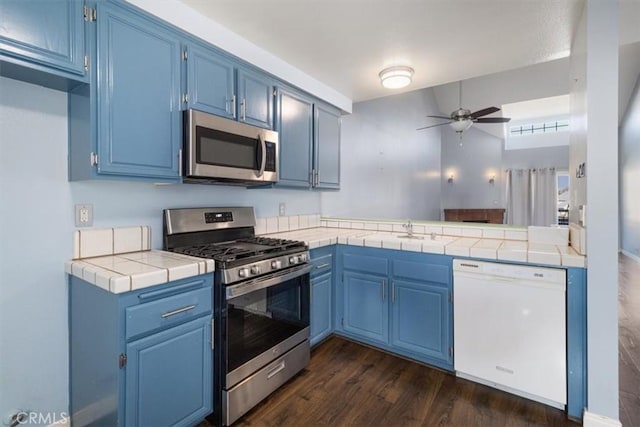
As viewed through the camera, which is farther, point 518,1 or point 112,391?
point 518,1

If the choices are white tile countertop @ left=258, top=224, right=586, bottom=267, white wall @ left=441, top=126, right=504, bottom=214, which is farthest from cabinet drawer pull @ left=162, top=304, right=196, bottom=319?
white wall @ left=441, top=126, right=504, bottom=214

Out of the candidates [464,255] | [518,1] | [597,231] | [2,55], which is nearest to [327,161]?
[464,255]

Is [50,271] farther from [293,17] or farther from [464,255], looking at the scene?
[464,255]

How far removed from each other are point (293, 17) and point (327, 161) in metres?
1.33

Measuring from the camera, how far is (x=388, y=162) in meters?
5.51

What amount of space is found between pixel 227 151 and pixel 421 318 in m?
1.77

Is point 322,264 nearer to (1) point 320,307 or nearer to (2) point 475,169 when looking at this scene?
(1) point 320,307

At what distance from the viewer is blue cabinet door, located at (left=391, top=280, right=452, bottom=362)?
7.07ft

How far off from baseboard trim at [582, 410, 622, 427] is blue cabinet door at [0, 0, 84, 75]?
3032 mm

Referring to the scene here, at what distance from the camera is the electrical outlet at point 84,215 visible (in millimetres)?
1640

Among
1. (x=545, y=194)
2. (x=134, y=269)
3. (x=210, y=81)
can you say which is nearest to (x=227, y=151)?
(x=210, y=81)

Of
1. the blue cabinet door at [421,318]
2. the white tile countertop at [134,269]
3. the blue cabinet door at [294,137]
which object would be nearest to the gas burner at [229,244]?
the white tile countertop at [134,269]

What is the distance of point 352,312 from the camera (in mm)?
2582

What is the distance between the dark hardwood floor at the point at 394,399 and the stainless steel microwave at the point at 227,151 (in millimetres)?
1408
